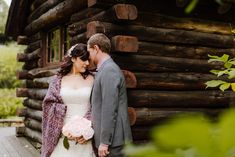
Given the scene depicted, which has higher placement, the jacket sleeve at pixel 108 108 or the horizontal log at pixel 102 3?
the horizontal log at pixel 102 3

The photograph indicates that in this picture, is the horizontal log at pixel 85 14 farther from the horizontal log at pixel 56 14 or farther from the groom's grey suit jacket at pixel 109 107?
the groom's grey suit jacket at pixel 109 107

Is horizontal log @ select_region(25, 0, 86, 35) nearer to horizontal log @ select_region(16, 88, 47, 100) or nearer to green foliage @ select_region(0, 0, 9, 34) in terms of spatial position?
horizontal log @ select_region(16, 88, 47, 100)

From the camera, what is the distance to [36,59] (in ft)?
31.6

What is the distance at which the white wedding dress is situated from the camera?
445 cm

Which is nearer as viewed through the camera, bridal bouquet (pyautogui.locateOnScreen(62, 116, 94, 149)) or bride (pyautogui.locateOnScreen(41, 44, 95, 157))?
bridal bouquet (pyautogui.locateOnScreen(62, 116, 94, 149))

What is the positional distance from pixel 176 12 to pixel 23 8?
17.8 ft

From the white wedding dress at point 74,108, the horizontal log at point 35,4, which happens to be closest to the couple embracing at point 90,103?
the white wedding dress at point 74,108

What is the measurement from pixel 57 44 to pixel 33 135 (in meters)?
2.19

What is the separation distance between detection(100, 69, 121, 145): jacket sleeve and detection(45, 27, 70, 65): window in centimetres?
394

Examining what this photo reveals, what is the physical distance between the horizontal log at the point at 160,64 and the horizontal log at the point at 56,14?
143 cm

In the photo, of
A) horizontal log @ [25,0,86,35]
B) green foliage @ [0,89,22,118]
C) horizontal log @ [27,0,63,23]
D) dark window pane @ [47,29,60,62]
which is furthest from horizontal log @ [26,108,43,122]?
green foliage @ [0,89,22,118]

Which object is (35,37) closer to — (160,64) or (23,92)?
(23,92)

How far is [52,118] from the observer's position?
14.8 feet

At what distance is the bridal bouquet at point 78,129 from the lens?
423 cm
